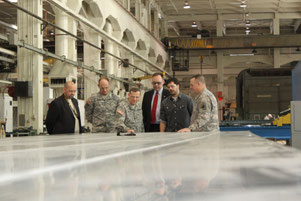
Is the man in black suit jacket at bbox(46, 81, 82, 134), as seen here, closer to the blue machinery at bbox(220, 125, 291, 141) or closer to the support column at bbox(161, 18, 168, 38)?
the blue machinery at bbox(220, 125, 291, 141)

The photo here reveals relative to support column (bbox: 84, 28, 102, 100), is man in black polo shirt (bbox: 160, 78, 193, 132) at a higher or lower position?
lower

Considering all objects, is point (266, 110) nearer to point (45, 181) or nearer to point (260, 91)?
point (260, 91)

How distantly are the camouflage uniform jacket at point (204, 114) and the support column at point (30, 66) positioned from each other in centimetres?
410

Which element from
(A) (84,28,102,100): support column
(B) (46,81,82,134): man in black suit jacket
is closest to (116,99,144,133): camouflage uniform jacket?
(B) (46,81,82,134): man in black suit jacket

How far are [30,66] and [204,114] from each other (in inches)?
177

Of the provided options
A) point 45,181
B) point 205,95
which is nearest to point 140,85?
point 205,95

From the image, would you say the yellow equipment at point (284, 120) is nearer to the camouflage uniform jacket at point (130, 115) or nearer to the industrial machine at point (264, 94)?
the camouflage uniform jacket at point (130, 115)

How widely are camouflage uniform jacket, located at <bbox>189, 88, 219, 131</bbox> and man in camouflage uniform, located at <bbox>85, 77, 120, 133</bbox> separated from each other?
50.9 inches

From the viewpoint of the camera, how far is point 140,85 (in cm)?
1473

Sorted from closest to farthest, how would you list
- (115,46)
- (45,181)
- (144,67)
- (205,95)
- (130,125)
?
(45,181) < (205,95) < (130,125) < (115,46) < (144,67)

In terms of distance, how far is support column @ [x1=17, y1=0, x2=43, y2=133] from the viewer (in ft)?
24.9

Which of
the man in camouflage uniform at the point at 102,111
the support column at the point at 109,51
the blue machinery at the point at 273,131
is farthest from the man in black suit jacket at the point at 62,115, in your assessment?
the support column at the point at 109,51

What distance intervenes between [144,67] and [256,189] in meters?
16.1

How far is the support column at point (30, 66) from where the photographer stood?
7.59 metres
